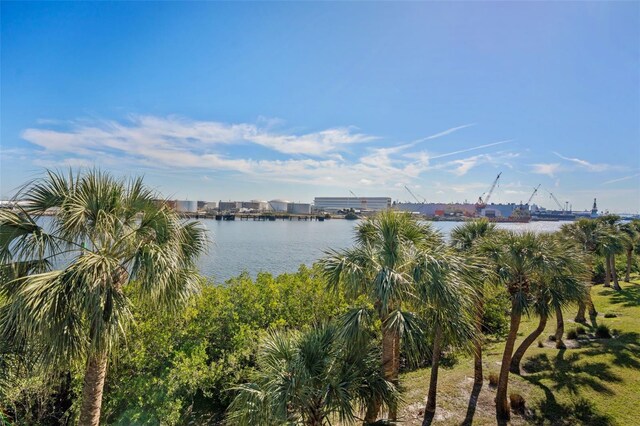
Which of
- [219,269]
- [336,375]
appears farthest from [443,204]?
[336,375]

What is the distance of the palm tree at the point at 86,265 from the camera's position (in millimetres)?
4285

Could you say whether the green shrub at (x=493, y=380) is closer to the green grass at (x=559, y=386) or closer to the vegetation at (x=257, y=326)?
the vegetation at (x=257, y=326)

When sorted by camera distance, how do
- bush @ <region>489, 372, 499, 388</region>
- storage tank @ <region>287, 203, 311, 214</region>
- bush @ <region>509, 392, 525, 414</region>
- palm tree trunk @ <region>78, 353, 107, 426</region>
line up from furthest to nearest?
storage tank @ <region>287, 203, 311, 214</region>
bush @ <region>489, 372, 499, 388</region>
bush @ <region>509, 392, 525, 414</region>
palm tree trunk @ <region>78, 353, 107, 426</region>

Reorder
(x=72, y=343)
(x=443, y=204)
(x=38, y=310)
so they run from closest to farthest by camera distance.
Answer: (x=38, y=310)
(x=72, y=343)
(x=443, y=204)

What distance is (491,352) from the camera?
1473 cm

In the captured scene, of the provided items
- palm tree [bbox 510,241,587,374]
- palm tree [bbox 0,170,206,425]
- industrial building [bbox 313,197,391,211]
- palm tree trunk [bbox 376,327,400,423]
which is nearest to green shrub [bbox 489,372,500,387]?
palm tree [bbox 510,241,587,374]

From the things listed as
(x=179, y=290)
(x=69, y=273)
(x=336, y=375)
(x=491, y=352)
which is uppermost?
(x=69, y=273)

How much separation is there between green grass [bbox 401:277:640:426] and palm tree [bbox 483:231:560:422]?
1.10m

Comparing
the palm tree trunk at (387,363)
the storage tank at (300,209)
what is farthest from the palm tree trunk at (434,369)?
the storage tank at (300,209)

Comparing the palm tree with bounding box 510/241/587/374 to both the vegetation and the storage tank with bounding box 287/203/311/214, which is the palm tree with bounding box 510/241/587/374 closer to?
the vegetation

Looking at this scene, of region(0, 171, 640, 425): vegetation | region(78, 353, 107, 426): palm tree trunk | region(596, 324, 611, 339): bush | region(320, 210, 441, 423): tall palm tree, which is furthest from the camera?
region(596, 324, 611, 339): bush

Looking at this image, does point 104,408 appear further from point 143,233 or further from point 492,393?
point 492,393

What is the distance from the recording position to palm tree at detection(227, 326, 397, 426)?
17.6 feet

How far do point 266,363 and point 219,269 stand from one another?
20.9 meters
